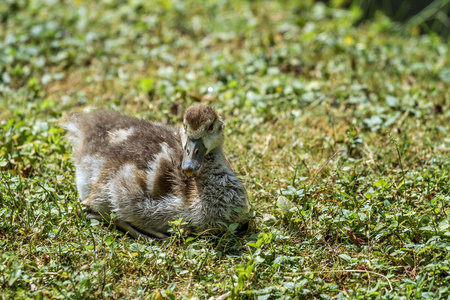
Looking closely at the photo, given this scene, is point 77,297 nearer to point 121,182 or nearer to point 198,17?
point 121,182

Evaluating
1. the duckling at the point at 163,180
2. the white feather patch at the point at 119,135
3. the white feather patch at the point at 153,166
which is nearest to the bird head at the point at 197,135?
the duckling at the point at 163,180

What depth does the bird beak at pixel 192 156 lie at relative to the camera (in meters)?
3.49

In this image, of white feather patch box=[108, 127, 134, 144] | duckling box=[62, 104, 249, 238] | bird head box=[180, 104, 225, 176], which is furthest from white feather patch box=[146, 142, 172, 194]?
white feather patch box=[108, 127, 134, 144]

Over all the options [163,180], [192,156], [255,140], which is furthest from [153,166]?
[255,140]

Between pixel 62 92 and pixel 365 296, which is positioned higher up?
pixel 62 92

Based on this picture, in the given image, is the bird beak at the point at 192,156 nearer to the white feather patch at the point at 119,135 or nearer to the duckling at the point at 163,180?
the duckling at the point at 163,180

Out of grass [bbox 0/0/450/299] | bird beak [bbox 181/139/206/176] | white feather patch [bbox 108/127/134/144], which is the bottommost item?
grass [bbox 0/0/450/299]

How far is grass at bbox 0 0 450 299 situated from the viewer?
3148 mm

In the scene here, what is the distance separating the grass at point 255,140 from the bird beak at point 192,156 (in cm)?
46

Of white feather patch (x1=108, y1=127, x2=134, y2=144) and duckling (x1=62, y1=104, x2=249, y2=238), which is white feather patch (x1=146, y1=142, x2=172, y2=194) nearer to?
duckling (x1=62, y1=104, x2=249, y2=238)

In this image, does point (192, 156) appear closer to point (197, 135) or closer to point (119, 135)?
point (197, 135)

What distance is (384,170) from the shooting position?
4293 mm

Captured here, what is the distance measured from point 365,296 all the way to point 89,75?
4.41 meters

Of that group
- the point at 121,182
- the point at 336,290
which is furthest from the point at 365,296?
the point at 121,182
